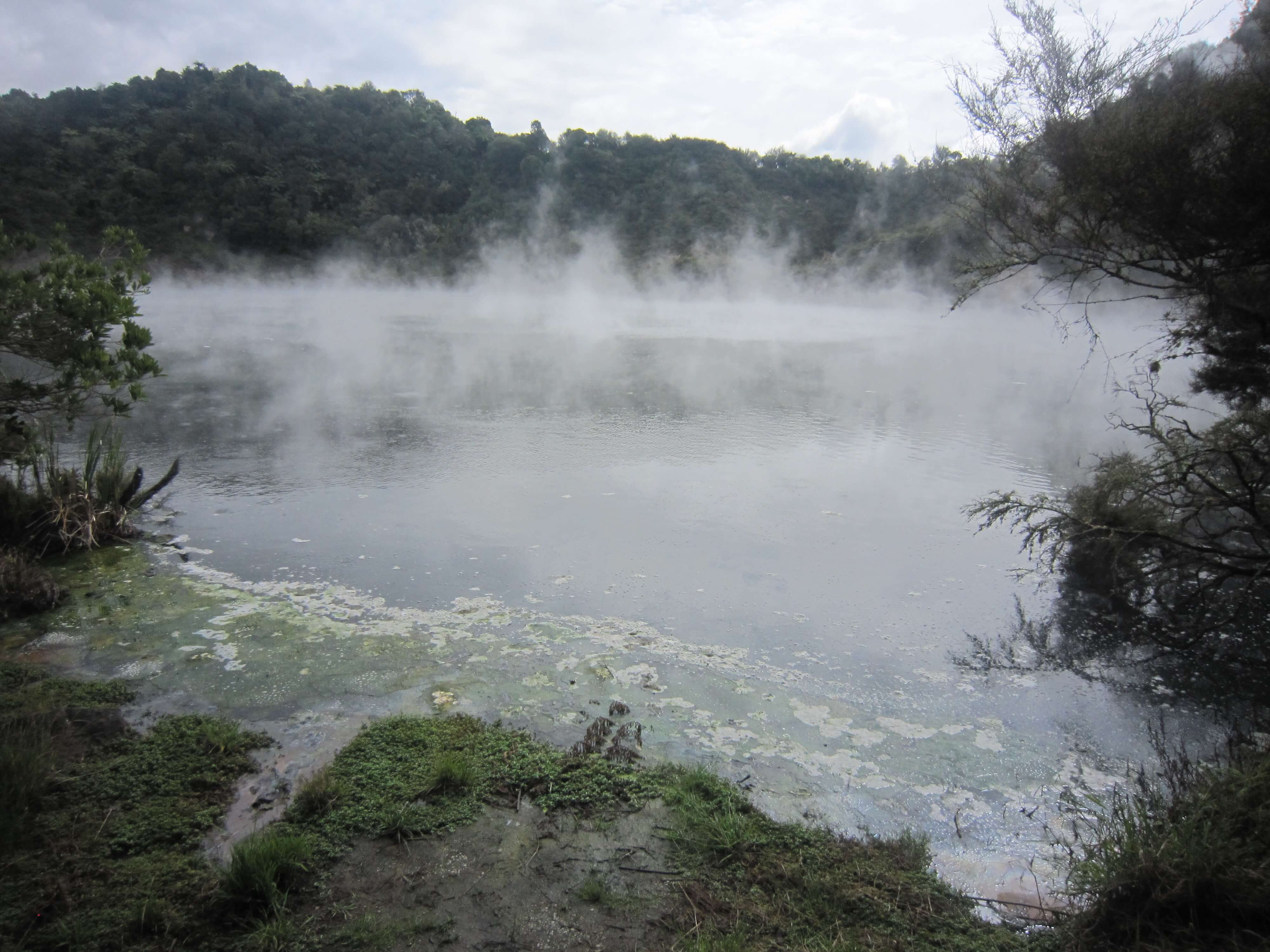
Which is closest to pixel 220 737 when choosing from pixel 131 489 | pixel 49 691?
pixel 49 691

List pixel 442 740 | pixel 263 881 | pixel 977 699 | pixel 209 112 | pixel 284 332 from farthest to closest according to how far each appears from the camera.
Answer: pixel 209 112 → pixel 284 332 → pixel 977 699 → pixel 442 740 → pixel 263 881

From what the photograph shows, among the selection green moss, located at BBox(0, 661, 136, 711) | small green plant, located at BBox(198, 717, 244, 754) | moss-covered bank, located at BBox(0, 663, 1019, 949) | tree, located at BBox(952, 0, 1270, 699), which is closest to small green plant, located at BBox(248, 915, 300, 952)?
moss-covered bank, located at BBox(0, 663, 1019, 949)

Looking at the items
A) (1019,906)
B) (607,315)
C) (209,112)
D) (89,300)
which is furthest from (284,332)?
(209,112)

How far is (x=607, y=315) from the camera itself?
22.8m

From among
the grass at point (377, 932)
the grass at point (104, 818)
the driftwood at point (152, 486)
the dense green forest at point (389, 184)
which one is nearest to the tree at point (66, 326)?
the driftwood at point (152, 486)

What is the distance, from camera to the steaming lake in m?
3.03

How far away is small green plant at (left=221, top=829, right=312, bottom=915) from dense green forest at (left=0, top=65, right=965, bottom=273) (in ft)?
84.8

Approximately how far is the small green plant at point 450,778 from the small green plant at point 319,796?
0.85 feet

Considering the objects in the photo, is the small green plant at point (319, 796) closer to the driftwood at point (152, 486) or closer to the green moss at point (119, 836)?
the green moss at point (119, 836)

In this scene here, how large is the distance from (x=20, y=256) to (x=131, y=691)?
2.86 metres

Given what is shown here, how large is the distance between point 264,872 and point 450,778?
2.11 ft

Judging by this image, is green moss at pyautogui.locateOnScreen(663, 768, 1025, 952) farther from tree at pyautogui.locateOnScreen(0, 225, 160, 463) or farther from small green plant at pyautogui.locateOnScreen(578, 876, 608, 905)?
tree at pyautogui.locateOnScreen(0, 225, 160, 463)

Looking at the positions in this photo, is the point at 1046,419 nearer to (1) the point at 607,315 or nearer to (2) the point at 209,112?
(1) the point at 607,315

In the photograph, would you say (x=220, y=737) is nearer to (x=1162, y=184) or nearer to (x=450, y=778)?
(x=450, y=778)
